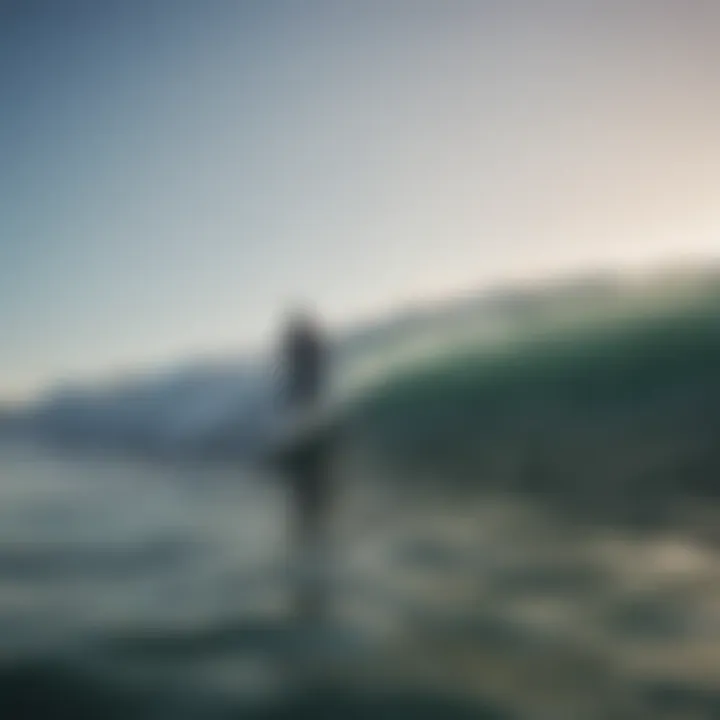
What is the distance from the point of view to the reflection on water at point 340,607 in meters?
1.73

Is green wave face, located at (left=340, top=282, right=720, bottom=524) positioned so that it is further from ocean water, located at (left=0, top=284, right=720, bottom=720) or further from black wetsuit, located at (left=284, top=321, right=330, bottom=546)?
black wetsuit, located at (left=284, top=321, right=330, bottom=546)

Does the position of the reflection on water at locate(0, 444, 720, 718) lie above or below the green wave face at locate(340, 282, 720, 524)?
below

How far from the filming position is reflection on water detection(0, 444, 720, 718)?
5.68 feet

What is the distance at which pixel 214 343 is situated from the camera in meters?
2.16

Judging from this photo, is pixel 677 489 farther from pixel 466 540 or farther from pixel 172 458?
pixel 172 458

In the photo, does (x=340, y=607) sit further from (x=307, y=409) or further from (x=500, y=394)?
(x=500, y=394)

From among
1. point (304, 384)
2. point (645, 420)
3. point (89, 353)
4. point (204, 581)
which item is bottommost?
point (204, 581)

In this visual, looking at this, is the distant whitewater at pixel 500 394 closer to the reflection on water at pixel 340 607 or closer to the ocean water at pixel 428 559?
the ocean water at pixel 428 559

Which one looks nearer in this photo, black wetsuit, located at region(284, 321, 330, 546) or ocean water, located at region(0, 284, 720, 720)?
ocean water, located at region(0, 284, 720, 720)

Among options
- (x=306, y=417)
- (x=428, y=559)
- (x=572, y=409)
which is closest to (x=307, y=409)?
(x=306, y=417)

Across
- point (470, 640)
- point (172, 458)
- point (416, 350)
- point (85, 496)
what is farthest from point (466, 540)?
point (85, 496)

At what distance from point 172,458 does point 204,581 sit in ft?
1.28

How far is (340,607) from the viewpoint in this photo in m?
1.89

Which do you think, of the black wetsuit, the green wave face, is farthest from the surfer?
the green wave face
